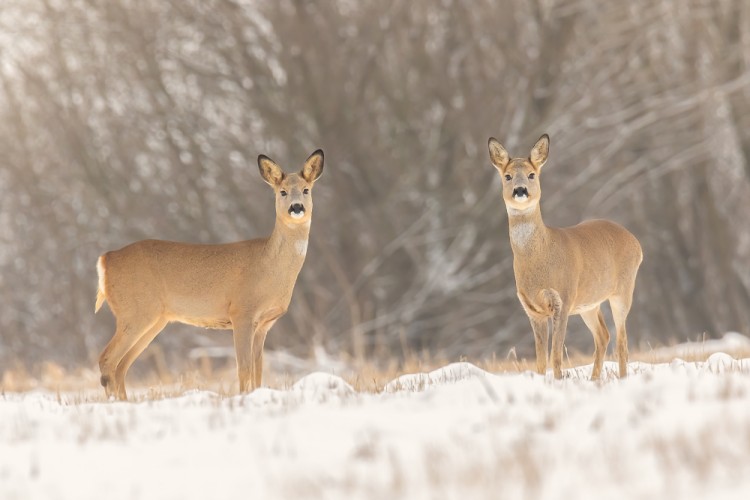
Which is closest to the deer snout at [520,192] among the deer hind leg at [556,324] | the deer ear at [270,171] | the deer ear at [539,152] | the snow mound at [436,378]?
the deer ear at [539,152]

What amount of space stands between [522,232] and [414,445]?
299 cm

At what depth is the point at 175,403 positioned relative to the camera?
712cm

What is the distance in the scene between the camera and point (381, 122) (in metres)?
16.9

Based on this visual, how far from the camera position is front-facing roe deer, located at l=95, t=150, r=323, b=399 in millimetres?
8398

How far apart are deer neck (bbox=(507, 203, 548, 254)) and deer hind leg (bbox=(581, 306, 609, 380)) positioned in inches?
39.0

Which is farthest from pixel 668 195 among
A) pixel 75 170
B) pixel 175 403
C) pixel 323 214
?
pixel 175 403

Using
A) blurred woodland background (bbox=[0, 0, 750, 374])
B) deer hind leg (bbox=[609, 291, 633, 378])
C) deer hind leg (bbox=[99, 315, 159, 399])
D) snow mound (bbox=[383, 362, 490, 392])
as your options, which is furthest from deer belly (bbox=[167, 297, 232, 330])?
blurred woodland background (bbox=[0, 0, 750, 374])

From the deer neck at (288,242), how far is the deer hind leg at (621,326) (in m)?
2.15

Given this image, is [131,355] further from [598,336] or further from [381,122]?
[381,122]

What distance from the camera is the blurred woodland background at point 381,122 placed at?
54.0ft

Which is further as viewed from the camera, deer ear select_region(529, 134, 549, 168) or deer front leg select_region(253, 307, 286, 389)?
deer front leg select_region(253, 307, 286, 389)

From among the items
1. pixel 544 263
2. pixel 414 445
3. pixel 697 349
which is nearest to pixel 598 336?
pixel 544 263

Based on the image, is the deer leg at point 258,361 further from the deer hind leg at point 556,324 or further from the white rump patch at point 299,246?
the deer hind leg at point 556,324

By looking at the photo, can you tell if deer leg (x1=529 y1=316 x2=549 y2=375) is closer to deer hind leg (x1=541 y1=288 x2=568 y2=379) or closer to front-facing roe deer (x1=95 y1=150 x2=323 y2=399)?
deer hind leg (x1=541 y1=288 x2=568 y2=379)
